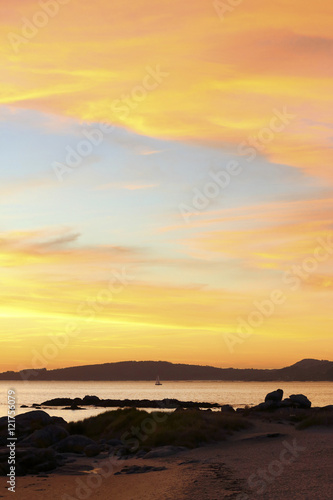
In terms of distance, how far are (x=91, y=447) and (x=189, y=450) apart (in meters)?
4.89

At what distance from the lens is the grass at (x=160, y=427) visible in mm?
30438

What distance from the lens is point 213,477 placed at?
20312 millimetres

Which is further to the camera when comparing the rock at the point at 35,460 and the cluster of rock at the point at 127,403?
the cluster of rock at the point at 127,403

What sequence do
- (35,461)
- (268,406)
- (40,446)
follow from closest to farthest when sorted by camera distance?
(35,461), (40,446), (268,406)

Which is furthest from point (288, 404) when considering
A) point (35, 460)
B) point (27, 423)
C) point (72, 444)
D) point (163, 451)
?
point (35, 460)

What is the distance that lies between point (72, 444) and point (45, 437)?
1.99m

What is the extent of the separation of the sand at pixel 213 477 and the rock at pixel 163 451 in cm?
44

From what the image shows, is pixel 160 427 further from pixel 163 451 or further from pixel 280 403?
pixel 280 403

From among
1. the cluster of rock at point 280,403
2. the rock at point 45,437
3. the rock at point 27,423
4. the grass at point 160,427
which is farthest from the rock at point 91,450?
the cluster of rock at point 280,403

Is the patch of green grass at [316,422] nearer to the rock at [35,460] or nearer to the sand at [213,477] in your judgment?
the sand at [213,477]

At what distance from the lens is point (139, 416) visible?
130ft

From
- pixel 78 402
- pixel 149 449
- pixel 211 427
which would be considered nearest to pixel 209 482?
pixel 149 449

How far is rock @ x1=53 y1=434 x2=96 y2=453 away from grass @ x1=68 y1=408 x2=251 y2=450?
282 cm

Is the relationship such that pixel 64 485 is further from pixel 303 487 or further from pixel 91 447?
pixel 303 487
